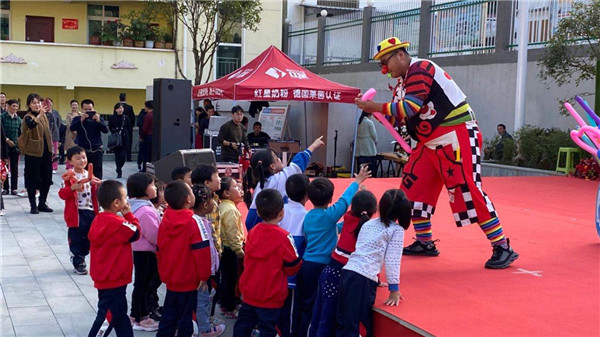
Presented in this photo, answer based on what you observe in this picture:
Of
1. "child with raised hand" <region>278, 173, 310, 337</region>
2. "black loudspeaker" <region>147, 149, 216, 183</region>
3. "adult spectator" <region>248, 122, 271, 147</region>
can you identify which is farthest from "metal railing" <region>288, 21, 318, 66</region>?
"child with raised hand" <region>278, 173, 310, 337</region>

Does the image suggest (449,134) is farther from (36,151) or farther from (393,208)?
(36,151)

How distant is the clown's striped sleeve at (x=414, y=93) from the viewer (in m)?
4.79

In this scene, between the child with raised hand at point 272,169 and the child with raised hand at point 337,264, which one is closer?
the child with raised hand at point 337,264

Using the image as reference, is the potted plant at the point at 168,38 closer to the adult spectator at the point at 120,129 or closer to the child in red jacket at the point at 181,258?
the adult spectator at the point at 120,129

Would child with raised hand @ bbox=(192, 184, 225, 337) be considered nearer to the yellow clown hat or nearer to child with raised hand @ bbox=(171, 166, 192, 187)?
child with raised hand @ bbox=(171, 166, 192, 187)

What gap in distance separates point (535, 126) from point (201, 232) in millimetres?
10595

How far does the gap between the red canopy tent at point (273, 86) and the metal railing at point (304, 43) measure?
9.01m

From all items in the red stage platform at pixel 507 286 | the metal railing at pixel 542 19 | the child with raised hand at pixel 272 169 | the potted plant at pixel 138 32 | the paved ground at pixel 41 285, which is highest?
the potted plant at pixel 138 32

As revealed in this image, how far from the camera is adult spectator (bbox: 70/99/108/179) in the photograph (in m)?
10.8

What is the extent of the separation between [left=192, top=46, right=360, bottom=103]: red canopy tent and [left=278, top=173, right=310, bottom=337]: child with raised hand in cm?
770

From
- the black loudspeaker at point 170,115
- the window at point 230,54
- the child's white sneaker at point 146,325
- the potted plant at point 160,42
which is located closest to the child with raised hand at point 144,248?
the child's white sneaker at point 146,325

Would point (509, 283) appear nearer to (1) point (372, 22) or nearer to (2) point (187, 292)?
(2) point (187, 292)

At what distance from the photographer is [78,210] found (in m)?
Answer: 6.60

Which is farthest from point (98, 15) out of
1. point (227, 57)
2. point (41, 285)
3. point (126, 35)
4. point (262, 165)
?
point (262, 165)
